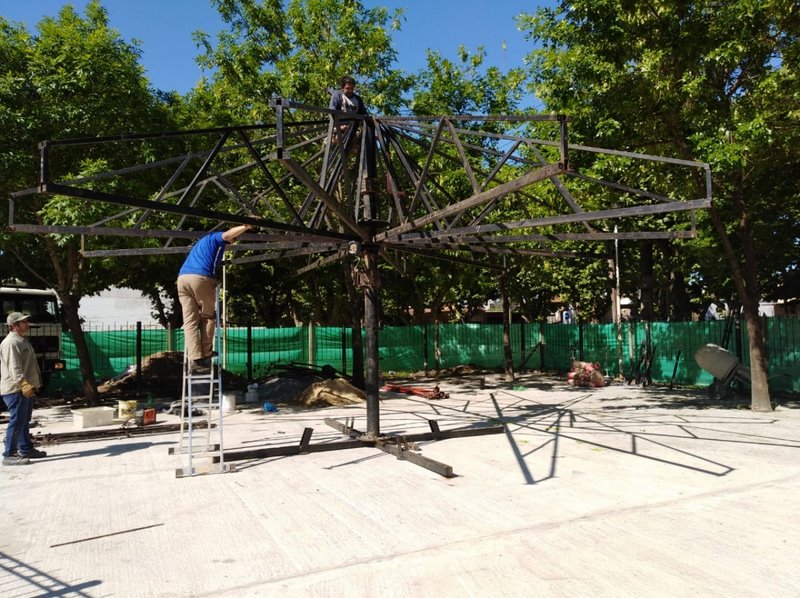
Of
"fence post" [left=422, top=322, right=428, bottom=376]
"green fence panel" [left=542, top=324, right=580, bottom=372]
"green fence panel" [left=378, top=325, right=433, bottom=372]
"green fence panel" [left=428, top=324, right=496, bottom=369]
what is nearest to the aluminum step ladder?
"fence post" [left=422, top=322, right=428, bottom=376]

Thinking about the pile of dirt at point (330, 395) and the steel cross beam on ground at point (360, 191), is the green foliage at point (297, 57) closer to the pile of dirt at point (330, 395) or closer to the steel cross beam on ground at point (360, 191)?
the steel cross beam on ground at point (360, 191)

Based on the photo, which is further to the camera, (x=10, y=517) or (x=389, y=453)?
(x=389, y=453)

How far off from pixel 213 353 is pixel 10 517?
2.80 m

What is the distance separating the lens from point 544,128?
13.8 m

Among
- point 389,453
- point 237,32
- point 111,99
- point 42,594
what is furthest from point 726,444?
point 237,32

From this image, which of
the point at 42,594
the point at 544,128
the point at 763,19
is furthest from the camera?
the point at 544,128

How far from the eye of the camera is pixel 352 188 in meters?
10.4

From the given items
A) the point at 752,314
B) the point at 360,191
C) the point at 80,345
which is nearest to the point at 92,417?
the point at 80,345

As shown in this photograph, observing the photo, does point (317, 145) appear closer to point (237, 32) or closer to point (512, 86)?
point (237, 32)

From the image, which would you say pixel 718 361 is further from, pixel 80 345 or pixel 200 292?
pixel 80 345

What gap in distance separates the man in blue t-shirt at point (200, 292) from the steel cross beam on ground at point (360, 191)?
504 mm

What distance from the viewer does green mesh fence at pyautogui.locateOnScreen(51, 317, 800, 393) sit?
54.0 feet

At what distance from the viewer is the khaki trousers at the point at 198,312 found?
24.7 feet

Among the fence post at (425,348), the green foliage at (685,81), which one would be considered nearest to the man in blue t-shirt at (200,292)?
the green foliage at (685,81)
